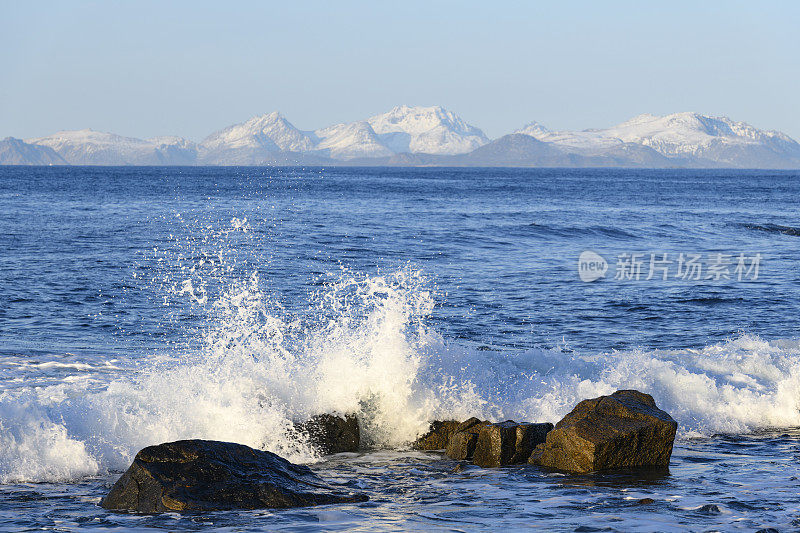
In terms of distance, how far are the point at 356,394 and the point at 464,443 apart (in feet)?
6.86

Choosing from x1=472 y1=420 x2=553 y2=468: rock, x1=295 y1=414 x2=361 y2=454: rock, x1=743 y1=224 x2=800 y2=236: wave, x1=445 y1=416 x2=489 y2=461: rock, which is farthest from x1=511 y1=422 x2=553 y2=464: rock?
x1=743 y1=224 x2=800 y2=236: wave

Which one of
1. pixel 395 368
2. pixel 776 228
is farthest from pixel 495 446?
pixel 776 228

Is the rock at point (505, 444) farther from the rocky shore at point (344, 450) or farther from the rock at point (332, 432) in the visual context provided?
the rock at point (332, 432)

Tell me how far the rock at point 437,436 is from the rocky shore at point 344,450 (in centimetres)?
1

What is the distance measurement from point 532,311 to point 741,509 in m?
11.8

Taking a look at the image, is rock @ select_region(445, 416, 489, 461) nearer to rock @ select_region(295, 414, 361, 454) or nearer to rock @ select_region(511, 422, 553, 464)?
rock @ select_region(511, 422, 553, 464)

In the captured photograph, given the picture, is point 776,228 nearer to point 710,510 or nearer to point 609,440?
point 609,440

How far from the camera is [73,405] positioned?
10562mm

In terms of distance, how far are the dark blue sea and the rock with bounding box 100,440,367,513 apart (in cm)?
21

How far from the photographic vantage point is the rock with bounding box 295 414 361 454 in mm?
10334

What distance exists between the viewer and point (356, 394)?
11.2 metres

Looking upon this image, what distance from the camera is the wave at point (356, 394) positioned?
32.6ft

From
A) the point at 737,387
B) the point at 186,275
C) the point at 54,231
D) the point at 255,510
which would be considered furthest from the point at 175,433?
the point at 54,231

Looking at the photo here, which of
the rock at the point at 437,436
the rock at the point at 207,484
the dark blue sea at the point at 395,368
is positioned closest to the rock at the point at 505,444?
the dark blue sea at the point at 395,368
